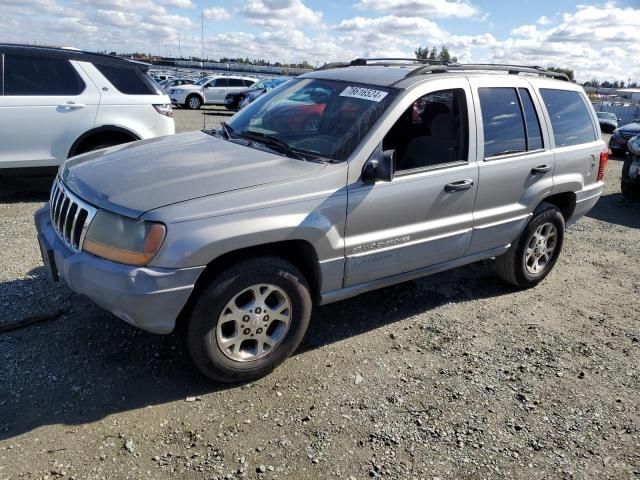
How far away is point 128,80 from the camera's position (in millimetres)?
6969

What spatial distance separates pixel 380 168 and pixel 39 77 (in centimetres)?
523

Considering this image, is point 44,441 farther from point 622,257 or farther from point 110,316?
point 622,257

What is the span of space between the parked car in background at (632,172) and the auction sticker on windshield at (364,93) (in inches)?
271

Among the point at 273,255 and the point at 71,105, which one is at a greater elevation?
the point at 71,105

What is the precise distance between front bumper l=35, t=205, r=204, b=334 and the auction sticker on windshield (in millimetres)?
1713

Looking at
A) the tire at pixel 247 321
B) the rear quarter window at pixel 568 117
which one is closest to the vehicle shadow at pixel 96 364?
the tire at pixel 247 321

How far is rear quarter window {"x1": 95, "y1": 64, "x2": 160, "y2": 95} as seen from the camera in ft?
22.4

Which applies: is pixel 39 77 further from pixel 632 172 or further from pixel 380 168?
pixel 632 172

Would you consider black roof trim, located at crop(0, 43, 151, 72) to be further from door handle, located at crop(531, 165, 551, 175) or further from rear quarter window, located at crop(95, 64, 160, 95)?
door handle, located at crop(531, 165, 551, 175)

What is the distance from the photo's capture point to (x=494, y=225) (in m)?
4.24

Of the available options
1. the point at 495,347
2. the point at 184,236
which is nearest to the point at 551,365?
the point at 495,347

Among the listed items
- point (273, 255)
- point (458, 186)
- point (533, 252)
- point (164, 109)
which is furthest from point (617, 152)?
point (273, 255)

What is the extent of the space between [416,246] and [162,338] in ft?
6.18

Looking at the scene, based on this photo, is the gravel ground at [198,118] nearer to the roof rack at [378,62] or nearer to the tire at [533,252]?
the roof rack at [378,62]
